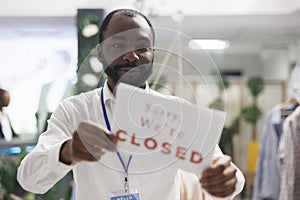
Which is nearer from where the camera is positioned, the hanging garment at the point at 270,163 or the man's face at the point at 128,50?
the man's face at the point at 128,50

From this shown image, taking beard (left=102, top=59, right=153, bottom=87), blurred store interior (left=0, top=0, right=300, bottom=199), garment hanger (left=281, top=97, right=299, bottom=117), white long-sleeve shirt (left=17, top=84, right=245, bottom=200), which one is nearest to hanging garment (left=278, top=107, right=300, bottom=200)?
garment hanger (left=281, top=97, right=299, bottom=117)

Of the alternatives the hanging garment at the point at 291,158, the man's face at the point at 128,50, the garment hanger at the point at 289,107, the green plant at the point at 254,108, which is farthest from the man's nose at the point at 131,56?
the green plant at the point at 254,108

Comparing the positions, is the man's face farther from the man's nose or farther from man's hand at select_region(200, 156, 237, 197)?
man's hand at select_region(200, 156, 237, 197)

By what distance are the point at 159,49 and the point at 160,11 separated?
0.46 m

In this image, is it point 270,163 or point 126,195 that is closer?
point 126,195

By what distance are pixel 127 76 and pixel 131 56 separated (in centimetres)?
3

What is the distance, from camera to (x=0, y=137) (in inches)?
39.9

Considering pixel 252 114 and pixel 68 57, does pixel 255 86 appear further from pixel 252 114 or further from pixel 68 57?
pixel 68 57

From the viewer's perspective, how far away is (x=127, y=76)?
632 millimetres

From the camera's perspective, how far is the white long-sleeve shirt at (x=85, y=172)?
0.65 metres

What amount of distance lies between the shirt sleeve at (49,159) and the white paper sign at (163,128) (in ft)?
0.26

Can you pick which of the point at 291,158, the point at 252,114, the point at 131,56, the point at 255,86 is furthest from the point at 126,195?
the point at 255,86

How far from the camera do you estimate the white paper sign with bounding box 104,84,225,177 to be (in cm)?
61

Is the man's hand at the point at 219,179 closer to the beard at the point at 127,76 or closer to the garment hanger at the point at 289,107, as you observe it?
the beard at the point at 127,76
